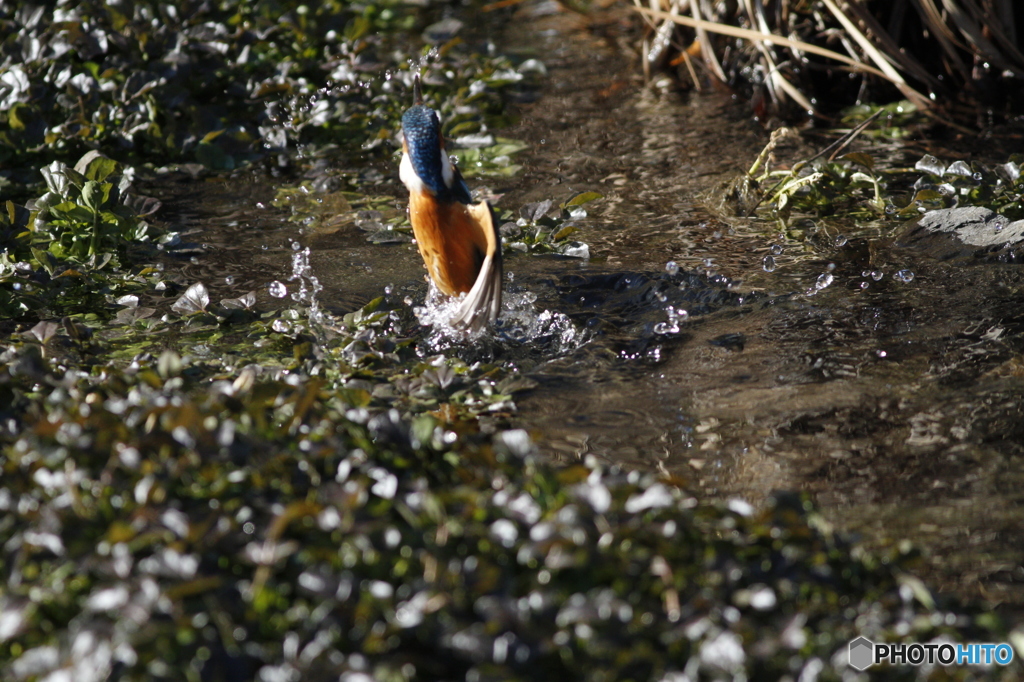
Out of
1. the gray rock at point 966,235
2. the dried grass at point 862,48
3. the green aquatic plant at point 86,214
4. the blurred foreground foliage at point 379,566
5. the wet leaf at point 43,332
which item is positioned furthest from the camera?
the dried grass at point 862,48

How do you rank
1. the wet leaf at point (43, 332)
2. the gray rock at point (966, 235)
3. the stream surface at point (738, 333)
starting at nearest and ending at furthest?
the stream surface at point (738, 333), the wet leaf at point (43, 332), the gray rock at point (966, 235)

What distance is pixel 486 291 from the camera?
3074 mm

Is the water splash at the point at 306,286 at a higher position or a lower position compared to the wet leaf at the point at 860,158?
higher

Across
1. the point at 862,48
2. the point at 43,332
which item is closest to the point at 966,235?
the point at 862,48

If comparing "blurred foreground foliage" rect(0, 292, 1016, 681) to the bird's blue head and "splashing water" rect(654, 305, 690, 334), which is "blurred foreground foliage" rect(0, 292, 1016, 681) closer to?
"splashing water" rect(654, 305, 690, 334)

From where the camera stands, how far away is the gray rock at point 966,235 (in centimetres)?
355

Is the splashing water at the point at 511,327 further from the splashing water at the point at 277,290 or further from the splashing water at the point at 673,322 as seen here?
the splashing water at the point at 277,290

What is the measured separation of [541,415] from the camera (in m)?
2.83

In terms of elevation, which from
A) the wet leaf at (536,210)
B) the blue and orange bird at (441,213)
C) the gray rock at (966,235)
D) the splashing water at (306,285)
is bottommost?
the gray rock at (966,235)

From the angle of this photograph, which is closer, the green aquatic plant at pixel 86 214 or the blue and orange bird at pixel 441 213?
the blue and orange bird at pixel 441 213

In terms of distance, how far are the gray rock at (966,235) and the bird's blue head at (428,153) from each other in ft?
6.26

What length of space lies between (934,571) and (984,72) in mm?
3993

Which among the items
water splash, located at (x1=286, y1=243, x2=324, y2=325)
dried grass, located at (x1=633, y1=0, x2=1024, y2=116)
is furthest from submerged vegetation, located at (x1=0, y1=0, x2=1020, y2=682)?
dried grass, located at (x1=633, y1=0, x2=1024, y2=116)

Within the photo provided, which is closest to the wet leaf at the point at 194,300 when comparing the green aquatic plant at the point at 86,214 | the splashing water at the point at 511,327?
the green aquatic plant at the point at 86,214
